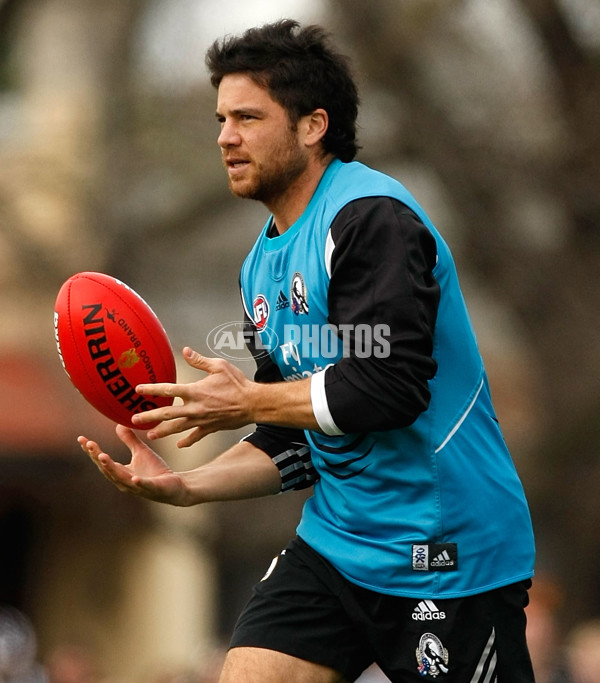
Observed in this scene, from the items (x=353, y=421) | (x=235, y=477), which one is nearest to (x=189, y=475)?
(x=235, y=477)

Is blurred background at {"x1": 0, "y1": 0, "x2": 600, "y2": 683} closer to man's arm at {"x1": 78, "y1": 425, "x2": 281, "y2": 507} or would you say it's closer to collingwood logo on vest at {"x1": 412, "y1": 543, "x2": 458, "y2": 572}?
man's arm at {"x1": 78, "y1": 425, "x2": 281, "y2": 507}

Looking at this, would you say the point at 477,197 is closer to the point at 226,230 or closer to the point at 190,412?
the point at 226,230

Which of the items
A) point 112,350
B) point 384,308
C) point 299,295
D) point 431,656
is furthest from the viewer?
point 112,350

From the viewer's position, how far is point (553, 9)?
10156mm

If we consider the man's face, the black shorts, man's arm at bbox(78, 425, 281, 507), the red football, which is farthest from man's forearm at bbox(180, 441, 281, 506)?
the man's face

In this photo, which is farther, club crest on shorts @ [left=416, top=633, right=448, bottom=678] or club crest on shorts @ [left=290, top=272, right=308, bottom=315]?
club crest on shorts @ [left=290, top=272, right=308, bottom=315]

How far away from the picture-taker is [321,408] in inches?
151

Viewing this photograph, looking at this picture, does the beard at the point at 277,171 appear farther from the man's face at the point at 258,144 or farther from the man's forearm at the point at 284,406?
the man's forearm at the point at 284,406

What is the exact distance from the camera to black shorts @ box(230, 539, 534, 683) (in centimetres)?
408

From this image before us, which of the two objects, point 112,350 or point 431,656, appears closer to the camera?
point 431,656

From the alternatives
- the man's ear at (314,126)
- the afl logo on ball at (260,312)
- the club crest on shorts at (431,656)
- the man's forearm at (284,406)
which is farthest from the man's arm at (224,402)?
the man's ear at (314,126)

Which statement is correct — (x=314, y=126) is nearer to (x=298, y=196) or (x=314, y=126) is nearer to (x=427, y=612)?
(x=298, y=196)

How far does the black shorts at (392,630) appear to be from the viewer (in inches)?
161

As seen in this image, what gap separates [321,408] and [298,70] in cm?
129
